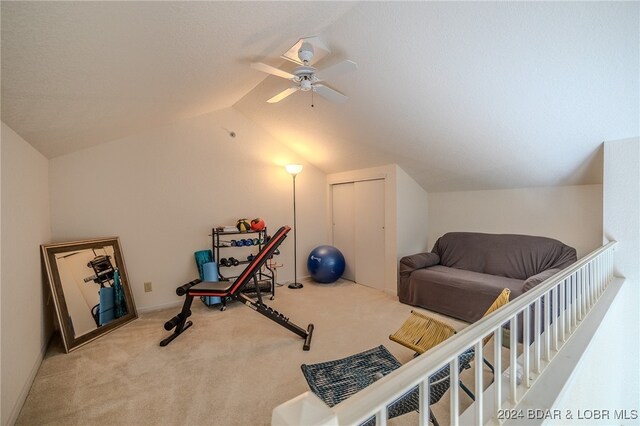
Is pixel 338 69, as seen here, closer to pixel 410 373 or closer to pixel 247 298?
pixel 410 373

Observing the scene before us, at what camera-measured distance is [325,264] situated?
452 cm

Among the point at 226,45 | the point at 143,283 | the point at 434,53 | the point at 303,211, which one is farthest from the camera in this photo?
the point at 303,211

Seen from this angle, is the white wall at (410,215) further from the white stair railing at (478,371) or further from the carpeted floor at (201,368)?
the white stair railing at (478,371)

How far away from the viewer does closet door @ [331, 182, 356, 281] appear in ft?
16.0

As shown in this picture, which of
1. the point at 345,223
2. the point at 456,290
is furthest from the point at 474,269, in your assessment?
the point at 345,223

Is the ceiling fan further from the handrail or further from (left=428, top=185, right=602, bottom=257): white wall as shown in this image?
(left=428, top=185, right=602, bottom=257): white wall

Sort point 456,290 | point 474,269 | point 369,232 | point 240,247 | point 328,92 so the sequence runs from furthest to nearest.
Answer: point 369,232
point 240,247
point 474,269
point 456,290
point 328,92

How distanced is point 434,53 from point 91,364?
12.6ft

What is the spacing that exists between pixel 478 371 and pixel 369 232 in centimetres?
359

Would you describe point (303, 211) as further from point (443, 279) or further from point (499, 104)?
point (499, 104)

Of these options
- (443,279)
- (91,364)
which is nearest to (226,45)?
(91,364)

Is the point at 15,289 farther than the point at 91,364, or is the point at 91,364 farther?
the point at 91,364

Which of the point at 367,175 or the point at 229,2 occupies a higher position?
the point at 229,2

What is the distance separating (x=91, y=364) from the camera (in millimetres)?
2359
